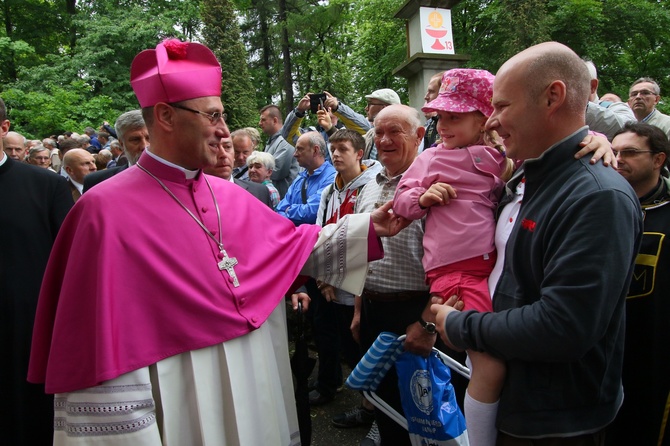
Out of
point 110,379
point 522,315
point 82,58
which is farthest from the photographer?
point 82,58

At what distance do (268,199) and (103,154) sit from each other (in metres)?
5.52

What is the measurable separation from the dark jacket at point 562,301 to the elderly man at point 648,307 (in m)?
0.96

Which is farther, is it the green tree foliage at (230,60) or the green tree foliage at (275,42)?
the green tree foliage at (230,60)

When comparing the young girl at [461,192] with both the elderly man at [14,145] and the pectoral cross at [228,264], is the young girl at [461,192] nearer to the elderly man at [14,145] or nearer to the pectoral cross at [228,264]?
the pectoral cross at [228,264]

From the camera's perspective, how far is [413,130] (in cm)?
299

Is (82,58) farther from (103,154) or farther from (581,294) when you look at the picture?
(581,294)

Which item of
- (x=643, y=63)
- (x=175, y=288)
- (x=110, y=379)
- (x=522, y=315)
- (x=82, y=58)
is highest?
(x=82, y=58)

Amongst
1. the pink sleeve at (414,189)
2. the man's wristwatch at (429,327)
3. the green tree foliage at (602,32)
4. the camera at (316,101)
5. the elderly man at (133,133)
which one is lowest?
the man's wristwatch at (429,327)

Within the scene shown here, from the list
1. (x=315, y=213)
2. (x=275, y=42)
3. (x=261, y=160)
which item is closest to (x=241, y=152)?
(x=261, y=160)

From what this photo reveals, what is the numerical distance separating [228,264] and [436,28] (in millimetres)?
6798

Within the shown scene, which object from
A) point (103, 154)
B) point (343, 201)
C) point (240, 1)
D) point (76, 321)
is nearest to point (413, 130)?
point (343, 201)

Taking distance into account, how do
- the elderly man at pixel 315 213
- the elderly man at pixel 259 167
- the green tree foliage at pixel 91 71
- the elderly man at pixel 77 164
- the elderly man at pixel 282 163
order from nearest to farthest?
the elderly man at pixel 315 213 < the elderly man at pixel 259 167 < the elderly man at pixel 77 164 < the elderly man at pixel 282 163 < the green tree foliage at pixel 91 71

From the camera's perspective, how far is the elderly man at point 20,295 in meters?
2.72

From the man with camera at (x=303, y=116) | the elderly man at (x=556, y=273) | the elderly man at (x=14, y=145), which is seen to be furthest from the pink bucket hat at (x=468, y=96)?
the elderly man at (x=14, y=145)
